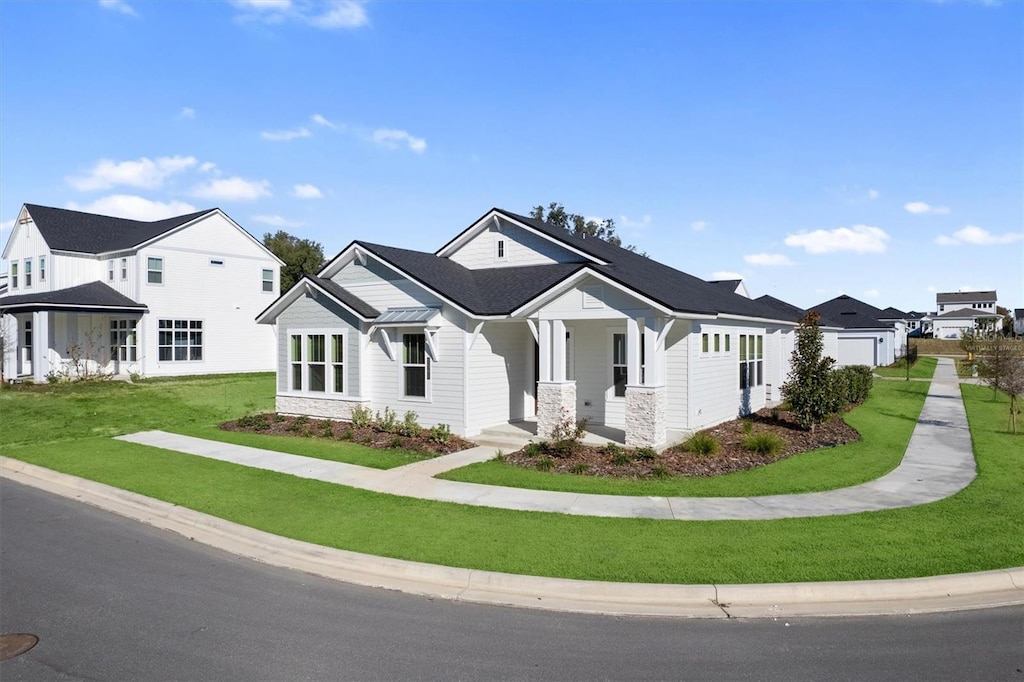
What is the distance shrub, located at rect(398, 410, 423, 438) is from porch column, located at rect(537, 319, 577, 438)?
10.6ft

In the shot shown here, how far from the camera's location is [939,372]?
1766 inches

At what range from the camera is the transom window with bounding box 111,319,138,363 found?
31844 mm

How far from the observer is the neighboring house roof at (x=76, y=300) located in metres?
28.4

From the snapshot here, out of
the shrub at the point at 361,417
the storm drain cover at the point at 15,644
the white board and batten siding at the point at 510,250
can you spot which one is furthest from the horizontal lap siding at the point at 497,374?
the storm drain cover at the point at 15,644

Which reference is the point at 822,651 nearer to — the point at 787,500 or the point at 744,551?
the point at 744,551

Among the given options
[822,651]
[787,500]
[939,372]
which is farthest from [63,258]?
[939,372]

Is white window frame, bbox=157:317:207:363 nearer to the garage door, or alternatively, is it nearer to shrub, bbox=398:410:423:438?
shrub, bbox=398:410:423:438

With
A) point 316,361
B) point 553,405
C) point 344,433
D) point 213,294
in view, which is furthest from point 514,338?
point 213,294

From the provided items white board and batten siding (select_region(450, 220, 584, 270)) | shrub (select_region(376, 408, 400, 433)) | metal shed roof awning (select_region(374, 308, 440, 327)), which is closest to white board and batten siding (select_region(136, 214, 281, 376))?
white board and batten siding (select_region(450, 220, 584, 270))

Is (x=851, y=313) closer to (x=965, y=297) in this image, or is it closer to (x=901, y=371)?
(x=901, y=371)

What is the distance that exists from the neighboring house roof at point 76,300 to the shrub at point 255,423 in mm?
14851

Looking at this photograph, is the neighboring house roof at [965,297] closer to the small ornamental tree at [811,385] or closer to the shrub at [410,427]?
the small ornamental tree at [811,385]

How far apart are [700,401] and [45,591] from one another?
47.4 ft

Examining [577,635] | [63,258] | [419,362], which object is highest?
[63,258]
